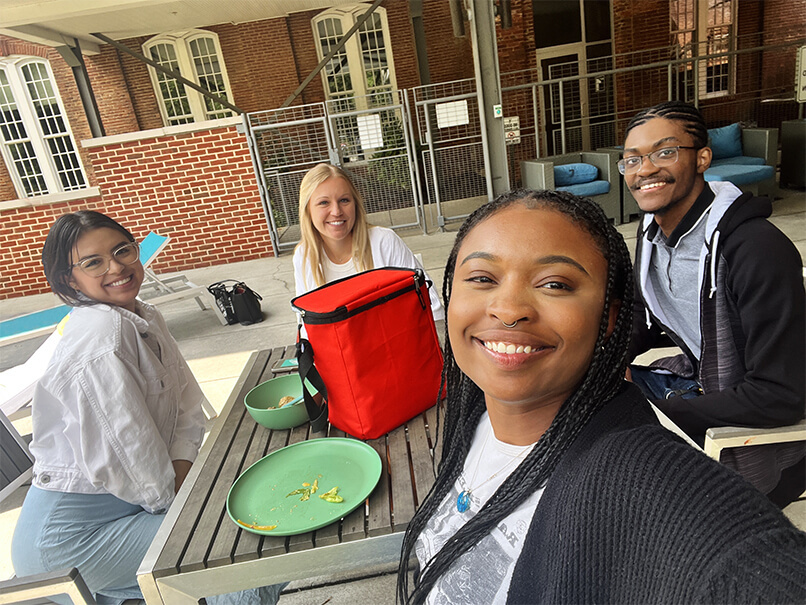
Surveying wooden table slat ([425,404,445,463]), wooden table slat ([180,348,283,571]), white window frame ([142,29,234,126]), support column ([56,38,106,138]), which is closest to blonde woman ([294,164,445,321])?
wooden table slat ([180,348,283,571])

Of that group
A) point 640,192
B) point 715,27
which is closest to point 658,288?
point 640,192

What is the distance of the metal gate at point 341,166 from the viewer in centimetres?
797

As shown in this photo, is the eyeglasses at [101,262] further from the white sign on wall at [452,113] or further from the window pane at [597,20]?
the window pane at [597,20]

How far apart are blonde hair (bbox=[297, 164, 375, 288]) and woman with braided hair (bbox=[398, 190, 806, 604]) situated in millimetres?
1645

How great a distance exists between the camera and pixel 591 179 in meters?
7.32

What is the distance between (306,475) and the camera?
4.71 feet

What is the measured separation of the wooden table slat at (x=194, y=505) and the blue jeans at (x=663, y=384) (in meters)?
1.54

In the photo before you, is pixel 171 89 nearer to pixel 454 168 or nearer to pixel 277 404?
pixel 454 168

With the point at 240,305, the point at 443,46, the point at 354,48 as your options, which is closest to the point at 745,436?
the point at 240,305

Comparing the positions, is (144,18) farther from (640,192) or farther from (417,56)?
(640,192)

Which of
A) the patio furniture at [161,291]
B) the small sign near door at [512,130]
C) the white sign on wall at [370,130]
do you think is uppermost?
the white sign on wall at [370,130]

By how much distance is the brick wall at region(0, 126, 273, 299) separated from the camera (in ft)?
25.7

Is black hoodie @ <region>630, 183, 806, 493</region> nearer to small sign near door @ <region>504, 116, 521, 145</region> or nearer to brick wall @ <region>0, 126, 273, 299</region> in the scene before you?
small sign near door @ <region>504, 116, 521, 145</region>

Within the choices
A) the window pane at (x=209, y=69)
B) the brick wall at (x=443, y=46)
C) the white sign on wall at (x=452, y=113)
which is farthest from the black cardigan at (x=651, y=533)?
the window pane at (x=209, y=69)
